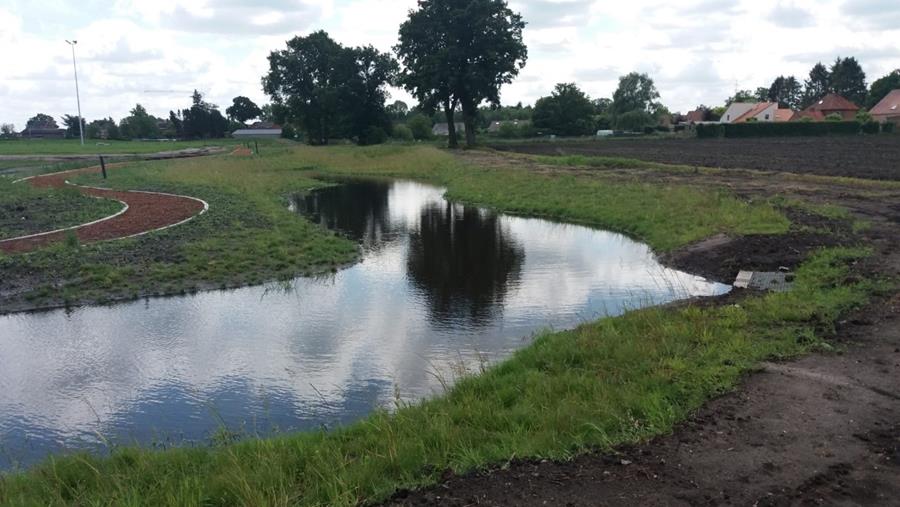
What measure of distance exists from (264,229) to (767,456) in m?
15.7

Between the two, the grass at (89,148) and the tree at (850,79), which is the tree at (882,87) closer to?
the tree at (850,79)

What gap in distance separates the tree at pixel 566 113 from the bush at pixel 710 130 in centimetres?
1796

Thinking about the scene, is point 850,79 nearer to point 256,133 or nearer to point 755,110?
point 755,110

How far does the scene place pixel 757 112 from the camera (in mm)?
112375

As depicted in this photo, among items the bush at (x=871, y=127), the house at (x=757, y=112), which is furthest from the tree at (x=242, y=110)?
the bush at (x=871, y=127)

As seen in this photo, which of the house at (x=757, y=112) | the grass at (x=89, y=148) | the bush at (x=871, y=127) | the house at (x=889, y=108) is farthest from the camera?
the house at (x=757, y=112)

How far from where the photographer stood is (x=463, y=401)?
701 centimetres

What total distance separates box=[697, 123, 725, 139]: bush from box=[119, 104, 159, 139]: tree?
98400 millimetres

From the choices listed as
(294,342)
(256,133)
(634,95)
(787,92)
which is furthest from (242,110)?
Result: (294,342)

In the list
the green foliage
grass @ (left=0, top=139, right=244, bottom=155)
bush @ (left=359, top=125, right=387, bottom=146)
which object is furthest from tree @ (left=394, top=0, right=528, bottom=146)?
the green foliage

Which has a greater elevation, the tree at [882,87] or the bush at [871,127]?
the tree at [882,87]

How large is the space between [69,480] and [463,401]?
3.70 m

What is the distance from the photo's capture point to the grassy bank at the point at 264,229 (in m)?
13.3

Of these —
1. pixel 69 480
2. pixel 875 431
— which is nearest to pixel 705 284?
pixel 875 431
